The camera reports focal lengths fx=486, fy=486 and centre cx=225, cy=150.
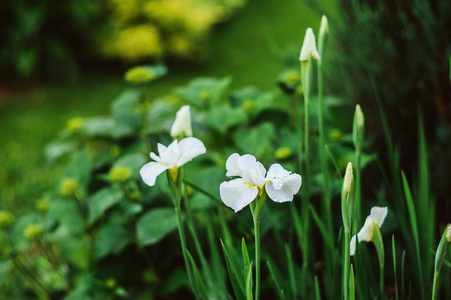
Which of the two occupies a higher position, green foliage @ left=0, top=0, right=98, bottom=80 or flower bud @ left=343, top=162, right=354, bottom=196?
green foliage @ left=0, top=0, right=98, bottom=80

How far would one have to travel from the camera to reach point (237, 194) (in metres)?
0.74

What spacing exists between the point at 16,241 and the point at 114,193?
0.43 meters

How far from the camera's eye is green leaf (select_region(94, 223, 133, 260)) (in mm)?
1255

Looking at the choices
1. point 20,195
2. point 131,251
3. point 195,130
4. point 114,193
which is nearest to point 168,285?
point 131,251

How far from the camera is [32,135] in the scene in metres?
3.41

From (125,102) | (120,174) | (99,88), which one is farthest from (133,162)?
(99,88)

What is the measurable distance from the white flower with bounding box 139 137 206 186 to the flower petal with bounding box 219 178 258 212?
9 cm

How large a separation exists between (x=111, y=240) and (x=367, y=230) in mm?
683

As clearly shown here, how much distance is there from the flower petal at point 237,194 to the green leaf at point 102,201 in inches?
23.4

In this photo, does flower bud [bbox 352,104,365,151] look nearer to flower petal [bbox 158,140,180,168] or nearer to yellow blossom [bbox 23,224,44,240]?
flower petal [bbox 158,140,180,168]

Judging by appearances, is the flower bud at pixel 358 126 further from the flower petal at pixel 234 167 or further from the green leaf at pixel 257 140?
the green leaf at pixel 257 140

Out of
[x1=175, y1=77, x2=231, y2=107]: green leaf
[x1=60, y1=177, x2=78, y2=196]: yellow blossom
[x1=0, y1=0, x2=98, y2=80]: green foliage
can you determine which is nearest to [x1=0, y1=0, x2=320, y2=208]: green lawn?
[x1=0, y1=0, x2=98, y2=80]: green foliage

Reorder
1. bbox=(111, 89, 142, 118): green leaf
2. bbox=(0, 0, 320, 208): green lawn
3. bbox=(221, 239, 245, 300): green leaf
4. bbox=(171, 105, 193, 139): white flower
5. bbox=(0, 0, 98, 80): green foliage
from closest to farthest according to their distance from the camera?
bbox=(221, 239, 245, 300): green leaf → bbox=(171, 105, 193, 139): white flower → bbox=(111, 89, 142, 118): green leaf → bbox=(0, 0, 320, 208): green lawn → bbox=(0, 0, 98, 80): green foliage

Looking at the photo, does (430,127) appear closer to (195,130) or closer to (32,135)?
(195,130)
